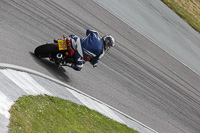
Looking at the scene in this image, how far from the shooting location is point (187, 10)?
22.1m

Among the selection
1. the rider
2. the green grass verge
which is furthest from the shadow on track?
the green grass verge

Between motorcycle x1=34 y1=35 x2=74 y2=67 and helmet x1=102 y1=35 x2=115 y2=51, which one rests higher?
helmet x1=102 y1=35 x2=115 y2=51

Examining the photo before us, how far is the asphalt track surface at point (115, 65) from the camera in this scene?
33.5 feet

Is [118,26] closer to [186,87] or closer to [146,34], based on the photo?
[146,34]

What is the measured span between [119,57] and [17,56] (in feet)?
18.2

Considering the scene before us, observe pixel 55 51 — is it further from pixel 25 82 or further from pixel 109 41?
pixel 25 82

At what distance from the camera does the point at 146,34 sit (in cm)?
1719

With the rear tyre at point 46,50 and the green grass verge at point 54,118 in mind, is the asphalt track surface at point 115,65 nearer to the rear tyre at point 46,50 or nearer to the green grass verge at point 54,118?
the rear tyre at point 46,50

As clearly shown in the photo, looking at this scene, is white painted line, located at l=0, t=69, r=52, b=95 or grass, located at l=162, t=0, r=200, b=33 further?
grass, located at l=162, t=0, r=200, b=33

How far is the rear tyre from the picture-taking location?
9.66 m

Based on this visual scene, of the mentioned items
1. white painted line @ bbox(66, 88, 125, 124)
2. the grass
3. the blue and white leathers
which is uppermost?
the grass

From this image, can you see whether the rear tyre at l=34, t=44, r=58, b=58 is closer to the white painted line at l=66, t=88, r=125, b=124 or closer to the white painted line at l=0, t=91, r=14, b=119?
the white painted line at l=66, t=88, r=125, b=124

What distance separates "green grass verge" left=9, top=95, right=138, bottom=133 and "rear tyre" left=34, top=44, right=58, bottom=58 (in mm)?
1731

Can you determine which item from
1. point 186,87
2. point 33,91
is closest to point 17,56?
point 33,91
